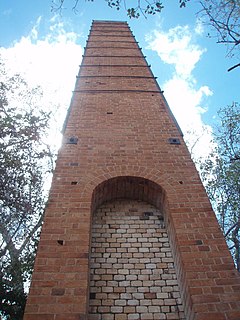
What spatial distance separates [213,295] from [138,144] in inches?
118

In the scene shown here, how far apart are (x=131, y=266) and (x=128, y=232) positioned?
0.56 meters

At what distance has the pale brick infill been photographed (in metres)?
3.42

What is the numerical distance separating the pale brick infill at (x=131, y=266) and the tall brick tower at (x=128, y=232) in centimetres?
1

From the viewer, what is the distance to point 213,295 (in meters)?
3.15

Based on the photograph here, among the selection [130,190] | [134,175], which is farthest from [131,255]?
[134,175]

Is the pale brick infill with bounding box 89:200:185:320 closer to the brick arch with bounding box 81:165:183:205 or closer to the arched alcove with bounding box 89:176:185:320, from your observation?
the arched alcove with bounding box 89:176:185:320

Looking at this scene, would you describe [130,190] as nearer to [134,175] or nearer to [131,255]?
[134,175]

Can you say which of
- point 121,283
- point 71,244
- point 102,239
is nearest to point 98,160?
point 102,239

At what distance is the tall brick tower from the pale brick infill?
0.01 meters

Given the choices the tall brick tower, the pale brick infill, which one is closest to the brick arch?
the tall brick tower

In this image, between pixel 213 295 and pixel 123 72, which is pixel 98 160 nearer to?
pixel 213 295

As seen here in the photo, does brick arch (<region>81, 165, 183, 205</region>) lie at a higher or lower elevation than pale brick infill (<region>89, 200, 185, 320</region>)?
higher

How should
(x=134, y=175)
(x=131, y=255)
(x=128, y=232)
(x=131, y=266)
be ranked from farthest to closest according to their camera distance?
(x=134, y=175) → (x=128, y=232) → (x=131, y=255) → (x=131, y=266)

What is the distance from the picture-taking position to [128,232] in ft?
14.1
